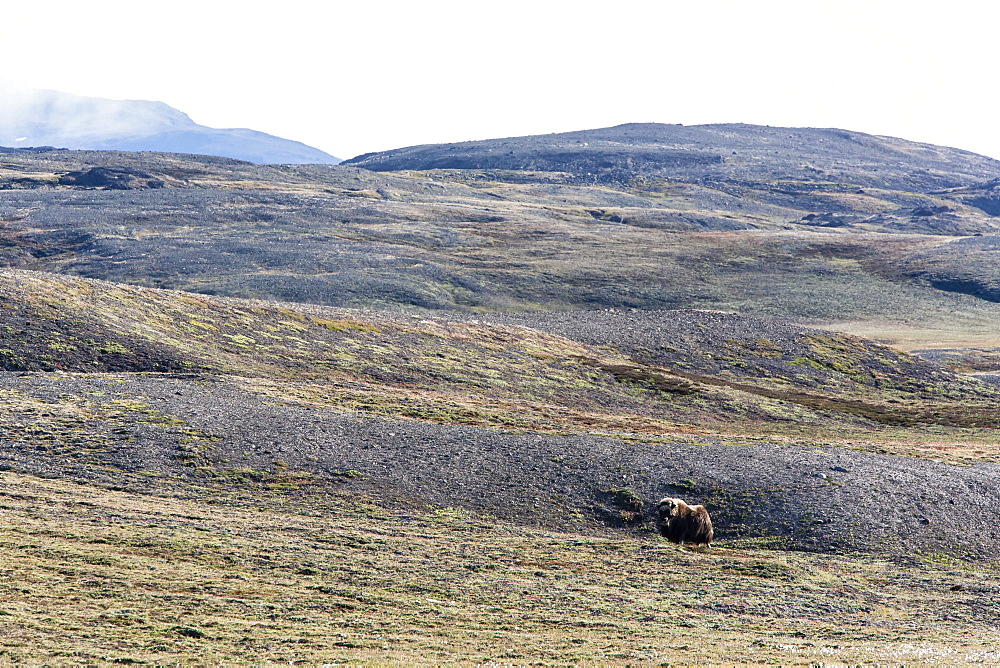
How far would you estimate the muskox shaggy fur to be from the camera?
23.6 metres

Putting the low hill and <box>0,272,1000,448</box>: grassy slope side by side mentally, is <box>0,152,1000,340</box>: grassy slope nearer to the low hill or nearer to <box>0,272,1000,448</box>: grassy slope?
<box>0,272,1000,448</box>: grassy slope

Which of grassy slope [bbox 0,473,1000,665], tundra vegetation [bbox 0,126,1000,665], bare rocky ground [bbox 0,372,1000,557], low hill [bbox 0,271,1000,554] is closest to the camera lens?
grassy slope [bbox 0,473,1000,665]

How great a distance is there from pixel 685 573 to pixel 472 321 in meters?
36.7

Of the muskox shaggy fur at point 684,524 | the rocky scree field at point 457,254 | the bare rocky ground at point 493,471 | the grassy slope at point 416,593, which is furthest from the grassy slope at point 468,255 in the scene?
the grassy slope at point 416,593

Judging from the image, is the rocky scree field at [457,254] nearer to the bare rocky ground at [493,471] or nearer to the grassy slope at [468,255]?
the grassy slope at [468,255]

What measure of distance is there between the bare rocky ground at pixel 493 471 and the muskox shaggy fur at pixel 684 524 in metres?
0.87

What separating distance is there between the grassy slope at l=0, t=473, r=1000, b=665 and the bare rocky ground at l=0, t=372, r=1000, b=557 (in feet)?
3.77

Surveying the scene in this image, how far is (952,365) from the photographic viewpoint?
6719 centimetres

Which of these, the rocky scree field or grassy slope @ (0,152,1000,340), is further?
the rocky scree field

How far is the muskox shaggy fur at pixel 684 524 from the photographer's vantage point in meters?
23.6

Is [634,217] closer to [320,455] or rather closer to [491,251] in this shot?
[491,251]

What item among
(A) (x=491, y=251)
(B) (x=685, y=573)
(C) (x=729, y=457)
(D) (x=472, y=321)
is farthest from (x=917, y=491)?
Result: (A) (x=491, y=251)

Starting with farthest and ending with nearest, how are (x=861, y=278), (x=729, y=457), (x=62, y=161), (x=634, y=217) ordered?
(x=62, y=161)
(x=634, y=217)
(x=861, y=278)
(x=729, y=457)

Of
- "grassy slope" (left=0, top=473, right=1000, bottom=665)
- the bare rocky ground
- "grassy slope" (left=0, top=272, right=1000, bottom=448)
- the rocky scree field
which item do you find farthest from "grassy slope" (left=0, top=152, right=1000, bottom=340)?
"grassy slope" (left=0, top=473, right=1000, bottom=665)
